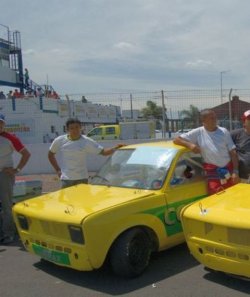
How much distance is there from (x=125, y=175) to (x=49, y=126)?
16349mm

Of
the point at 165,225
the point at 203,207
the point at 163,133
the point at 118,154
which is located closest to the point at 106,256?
the point at 165,225

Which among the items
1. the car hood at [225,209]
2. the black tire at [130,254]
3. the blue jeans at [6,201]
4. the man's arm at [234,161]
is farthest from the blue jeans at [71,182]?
the car hood at [225,209]

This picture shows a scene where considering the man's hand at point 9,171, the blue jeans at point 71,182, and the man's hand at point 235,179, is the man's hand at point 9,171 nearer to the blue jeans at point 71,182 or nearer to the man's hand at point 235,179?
the blue jeans at point 71,182

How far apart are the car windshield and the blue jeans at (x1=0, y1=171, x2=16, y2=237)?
54.7 inches

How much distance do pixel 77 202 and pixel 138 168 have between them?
0.97m

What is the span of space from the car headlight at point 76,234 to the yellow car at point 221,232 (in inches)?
40.9

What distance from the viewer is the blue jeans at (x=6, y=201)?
21.8 ft

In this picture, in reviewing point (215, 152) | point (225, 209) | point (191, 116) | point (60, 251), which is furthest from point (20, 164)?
point (191, 116)

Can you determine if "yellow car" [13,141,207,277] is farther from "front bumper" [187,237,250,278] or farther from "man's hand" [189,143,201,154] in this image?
"front bumper" [187,237,250,278]

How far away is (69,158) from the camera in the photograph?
6512 millimetres

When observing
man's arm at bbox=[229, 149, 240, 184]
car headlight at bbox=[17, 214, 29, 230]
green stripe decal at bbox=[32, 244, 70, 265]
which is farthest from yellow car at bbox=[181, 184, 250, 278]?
car headlight at bbox=[17, 214, 29, 230]

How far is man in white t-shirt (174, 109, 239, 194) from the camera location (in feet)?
18.5

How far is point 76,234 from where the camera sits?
4543mm

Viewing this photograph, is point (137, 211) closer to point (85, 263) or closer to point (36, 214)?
point (85, 263)
